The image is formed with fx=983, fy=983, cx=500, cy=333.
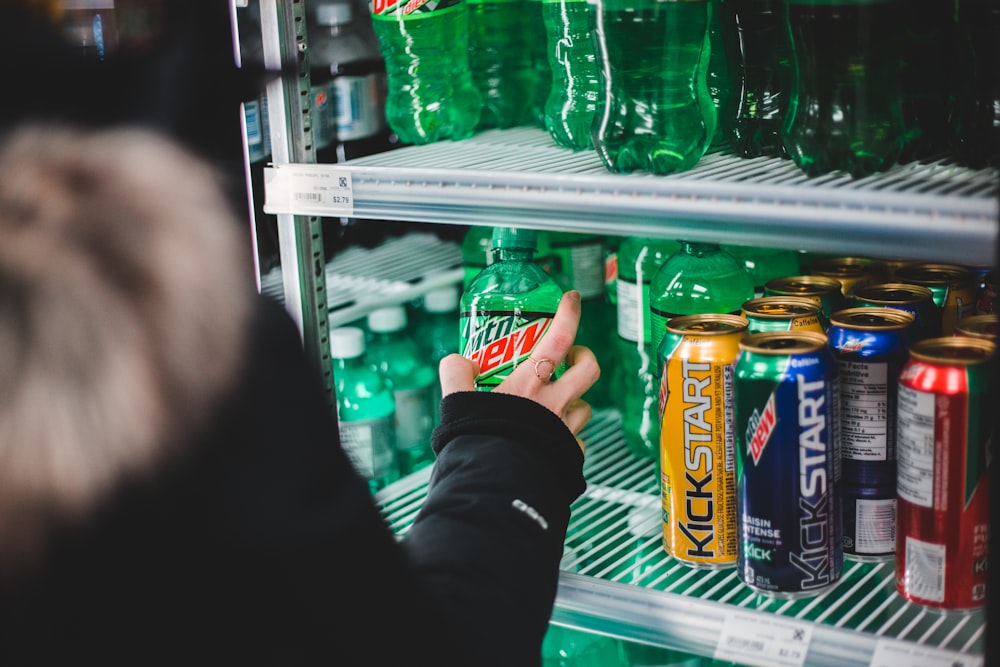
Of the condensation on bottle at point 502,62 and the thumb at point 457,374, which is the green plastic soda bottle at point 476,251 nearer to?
the condensation on bottle at point 502,62

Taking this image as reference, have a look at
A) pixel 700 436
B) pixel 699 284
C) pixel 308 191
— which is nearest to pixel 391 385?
pixel 308 191

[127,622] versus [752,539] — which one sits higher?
[127,622]

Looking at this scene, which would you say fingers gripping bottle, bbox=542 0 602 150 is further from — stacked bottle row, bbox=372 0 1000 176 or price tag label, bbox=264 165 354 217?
price tag label, bbox=264 165 354 217

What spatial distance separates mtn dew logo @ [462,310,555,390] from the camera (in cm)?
139

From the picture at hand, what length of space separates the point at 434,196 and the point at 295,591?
641mm

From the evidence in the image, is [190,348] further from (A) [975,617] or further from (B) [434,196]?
(A) [975,617]

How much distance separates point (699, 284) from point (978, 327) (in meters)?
0.43

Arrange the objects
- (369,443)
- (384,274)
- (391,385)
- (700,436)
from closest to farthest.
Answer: (700,436) → (369,443) → (391,385) → (384,274)

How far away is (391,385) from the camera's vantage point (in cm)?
187

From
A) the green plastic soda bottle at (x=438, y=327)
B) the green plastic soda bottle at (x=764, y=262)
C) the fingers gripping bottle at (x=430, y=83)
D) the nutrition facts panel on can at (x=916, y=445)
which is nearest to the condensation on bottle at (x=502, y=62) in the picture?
the fingers gripping bottle at (x=430, y=83)

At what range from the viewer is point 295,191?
1.42 m

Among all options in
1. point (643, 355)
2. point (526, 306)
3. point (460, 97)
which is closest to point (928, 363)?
point (526, 306)

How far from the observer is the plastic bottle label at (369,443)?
1.76 meters

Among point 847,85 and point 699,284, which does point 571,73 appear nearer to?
point 699,284
